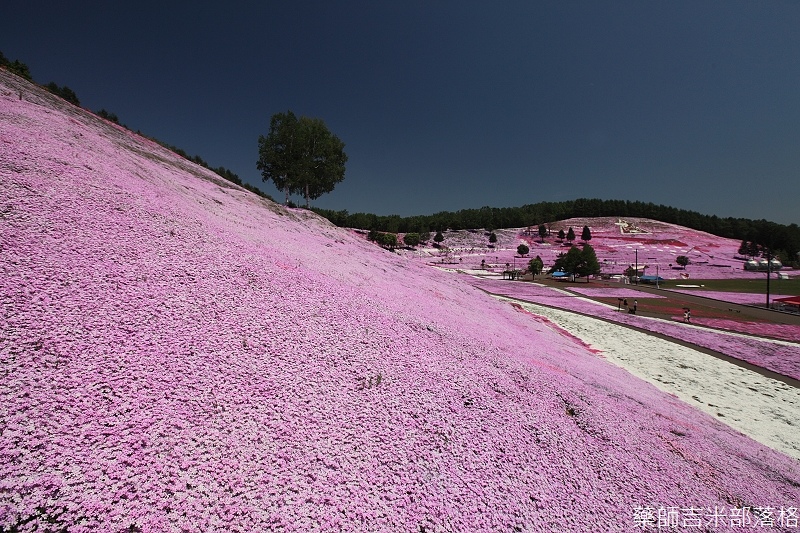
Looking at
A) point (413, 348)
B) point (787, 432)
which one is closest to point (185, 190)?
point (413, 348)

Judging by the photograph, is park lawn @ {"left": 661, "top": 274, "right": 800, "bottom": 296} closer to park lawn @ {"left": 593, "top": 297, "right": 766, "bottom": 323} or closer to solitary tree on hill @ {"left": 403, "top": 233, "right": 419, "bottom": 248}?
park lawn @ {"left": 593, "top": 297, "right": 766, "bottom": 323}

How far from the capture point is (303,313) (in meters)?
5.61

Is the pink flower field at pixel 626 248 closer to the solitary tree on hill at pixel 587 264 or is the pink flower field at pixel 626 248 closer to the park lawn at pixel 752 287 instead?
the park lawn at pixel 752 287

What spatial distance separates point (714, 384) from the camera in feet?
43.3

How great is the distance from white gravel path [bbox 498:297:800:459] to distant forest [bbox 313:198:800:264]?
100 meters

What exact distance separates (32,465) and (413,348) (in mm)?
4694

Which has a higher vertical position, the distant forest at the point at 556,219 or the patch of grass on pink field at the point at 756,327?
the distant forest at the point at 556,219

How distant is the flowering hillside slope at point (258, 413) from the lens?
249 centimetres

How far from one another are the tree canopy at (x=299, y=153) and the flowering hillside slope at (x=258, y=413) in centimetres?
2580

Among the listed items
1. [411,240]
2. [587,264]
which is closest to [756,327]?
[587,264]

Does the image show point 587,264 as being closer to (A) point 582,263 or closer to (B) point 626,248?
(A) point 582,263

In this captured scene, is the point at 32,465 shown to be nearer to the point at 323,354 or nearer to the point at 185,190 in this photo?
the point at 323,354

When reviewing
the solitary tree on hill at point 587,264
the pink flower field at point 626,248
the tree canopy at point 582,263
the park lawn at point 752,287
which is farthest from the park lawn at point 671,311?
the pink flower field at point 626,248

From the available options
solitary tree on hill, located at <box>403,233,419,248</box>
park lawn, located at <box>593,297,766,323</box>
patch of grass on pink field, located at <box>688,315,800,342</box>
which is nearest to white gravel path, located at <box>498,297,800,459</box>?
patch of grass on pink field, located at <box>688,315,800,342</box>
